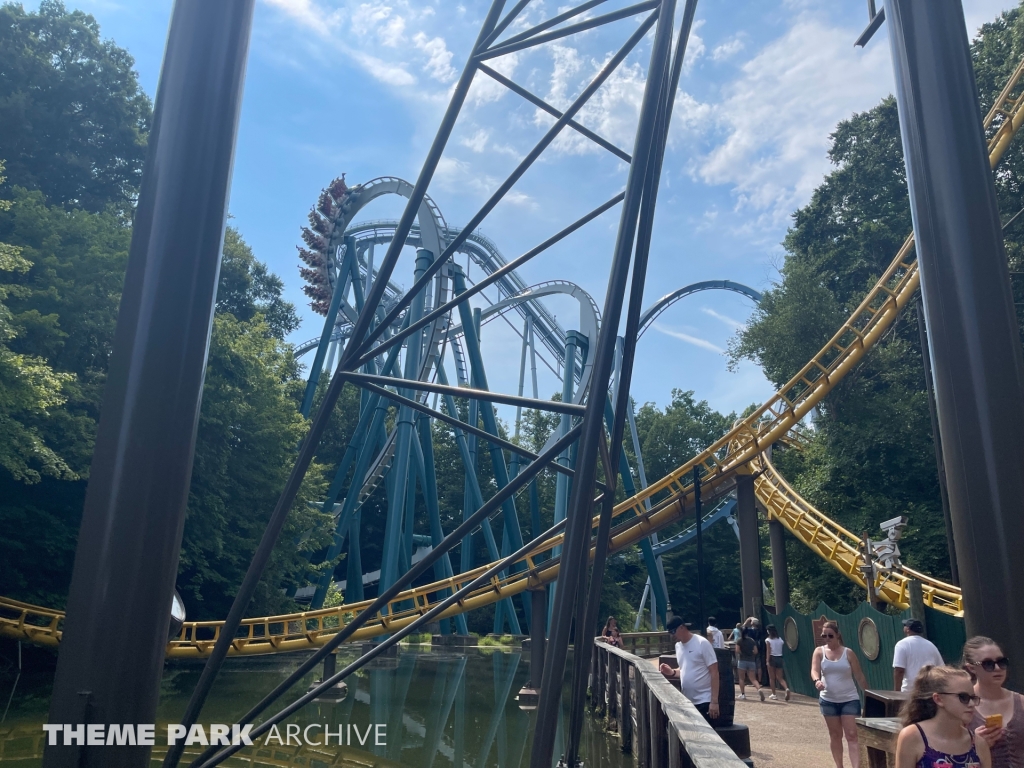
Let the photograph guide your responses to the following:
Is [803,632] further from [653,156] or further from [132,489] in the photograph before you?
[132,489]

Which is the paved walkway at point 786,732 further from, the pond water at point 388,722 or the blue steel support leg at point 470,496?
the blue steel support leg at point 470,496

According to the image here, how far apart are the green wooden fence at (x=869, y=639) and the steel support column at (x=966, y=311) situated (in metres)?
5.52

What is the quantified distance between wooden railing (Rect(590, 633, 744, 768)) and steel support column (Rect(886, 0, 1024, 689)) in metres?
1.04

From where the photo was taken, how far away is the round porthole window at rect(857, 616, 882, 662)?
370 inches

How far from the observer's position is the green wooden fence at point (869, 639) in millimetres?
8602

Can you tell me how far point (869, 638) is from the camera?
9602 mm

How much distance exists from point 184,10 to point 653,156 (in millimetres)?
2139

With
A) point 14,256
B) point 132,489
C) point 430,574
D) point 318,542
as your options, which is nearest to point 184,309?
point 132,489

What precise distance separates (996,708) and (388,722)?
845cm

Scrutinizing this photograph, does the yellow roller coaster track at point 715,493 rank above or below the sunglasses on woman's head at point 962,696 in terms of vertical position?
above

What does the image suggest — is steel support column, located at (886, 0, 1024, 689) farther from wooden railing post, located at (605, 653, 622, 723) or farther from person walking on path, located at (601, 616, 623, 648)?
person walking on path, located at (601, 616, 623, 648)

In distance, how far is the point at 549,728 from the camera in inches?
108

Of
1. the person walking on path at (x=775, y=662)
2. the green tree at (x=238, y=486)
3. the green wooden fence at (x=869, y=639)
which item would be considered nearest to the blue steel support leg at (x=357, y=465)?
the green tree at (x=238, y=486)

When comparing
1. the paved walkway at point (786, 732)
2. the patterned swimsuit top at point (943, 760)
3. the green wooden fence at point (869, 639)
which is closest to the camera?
the patterned swimsuit top at point (943, 760)
